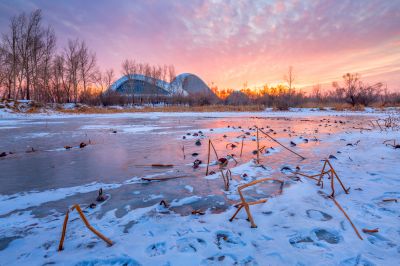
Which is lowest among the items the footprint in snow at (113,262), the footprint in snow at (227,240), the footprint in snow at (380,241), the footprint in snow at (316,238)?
the footprint in snow at (113,262)

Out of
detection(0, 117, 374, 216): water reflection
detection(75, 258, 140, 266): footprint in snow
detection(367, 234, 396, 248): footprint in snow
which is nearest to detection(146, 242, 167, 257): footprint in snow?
detection(75, 258, 140, 266): footprint in snow

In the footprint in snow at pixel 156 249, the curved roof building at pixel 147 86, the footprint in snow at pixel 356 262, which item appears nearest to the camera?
the footprint in snow at pixel 356 262

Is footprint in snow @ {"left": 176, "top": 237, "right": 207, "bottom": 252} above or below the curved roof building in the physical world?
below

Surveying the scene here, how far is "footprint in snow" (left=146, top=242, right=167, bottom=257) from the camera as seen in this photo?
131 centimetres

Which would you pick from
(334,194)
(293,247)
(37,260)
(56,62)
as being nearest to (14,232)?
(37,260)

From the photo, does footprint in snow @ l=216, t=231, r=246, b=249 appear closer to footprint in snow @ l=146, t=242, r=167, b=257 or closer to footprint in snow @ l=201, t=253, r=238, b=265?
footprint in snow @ l=201, t=253, r=238, b=265

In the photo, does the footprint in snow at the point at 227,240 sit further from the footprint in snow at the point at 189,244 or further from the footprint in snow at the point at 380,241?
the footprint in snow at the point at 380,241

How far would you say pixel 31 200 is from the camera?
2.10 metres

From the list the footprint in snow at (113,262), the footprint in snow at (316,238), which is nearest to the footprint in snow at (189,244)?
the footprint in snow at (113,262)

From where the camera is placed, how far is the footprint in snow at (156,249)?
1.31m

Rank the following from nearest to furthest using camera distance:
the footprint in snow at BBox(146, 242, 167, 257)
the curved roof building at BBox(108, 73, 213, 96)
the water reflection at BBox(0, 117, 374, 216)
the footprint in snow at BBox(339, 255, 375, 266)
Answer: the footprint in snow at BBox(339, 255, 375, 266) → the footprint in snow at BBox(146, 242, 167, 257) → the water reflection at BBox(0, 117, 374, 216) → the curved roof building at BBox(108, 73, 213, 96)

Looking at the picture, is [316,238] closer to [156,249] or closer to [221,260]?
[221,260]

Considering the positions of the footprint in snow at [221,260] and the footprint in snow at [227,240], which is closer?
the footprint in snow at [221,260]

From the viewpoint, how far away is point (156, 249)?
135 cm
